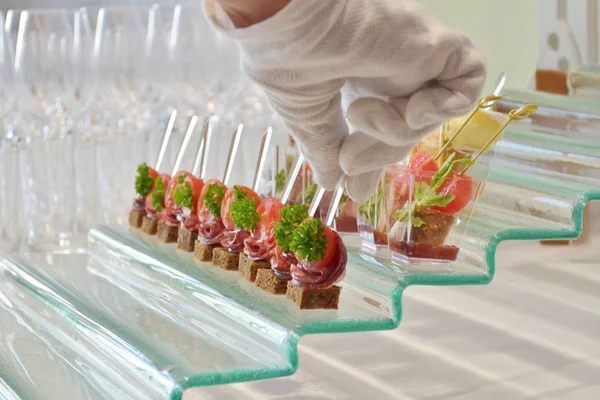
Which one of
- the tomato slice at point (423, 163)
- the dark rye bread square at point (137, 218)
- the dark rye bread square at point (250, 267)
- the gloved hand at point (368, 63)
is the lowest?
the dark rye bread square at point (137, 218)

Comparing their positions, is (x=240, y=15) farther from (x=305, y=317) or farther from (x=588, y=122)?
(x=588, y=122)

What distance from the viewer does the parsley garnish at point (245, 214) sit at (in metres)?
1.28

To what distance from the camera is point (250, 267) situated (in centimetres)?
122

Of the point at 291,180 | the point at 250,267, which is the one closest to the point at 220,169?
the point at 291,180

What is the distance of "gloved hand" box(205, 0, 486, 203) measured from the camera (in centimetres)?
71

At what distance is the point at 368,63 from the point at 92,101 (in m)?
1.27

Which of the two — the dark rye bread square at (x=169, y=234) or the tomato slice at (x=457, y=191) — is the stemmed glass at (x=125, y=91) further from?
the tomato slice at (x=457, y=191)

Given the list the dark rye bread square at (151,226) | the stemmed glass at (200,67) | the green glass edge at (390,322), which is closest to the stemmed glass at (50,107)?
the stemmed glass at (200,67)

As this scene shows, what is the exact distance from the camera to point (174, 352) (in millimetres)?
989

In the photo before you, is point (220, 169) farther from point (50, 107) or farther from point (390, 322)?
point (390, 322)

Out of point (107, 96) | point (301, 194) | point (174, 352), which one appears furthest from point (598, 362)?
point (107, 96)

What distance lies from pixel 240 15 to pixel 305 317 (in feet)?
1.30

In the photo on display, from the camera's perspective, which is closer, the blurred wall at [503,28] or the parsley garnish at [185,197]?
the parsley garnish at [185,197]

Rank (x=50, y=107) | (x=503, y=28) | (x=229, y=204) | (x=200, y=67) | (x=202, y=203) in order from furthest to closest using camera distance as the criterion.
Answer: (x=503, y=28)
(x=200, y=67)
(x=50, y=107)
(x=202, y=203)
(x=229, y=204)
